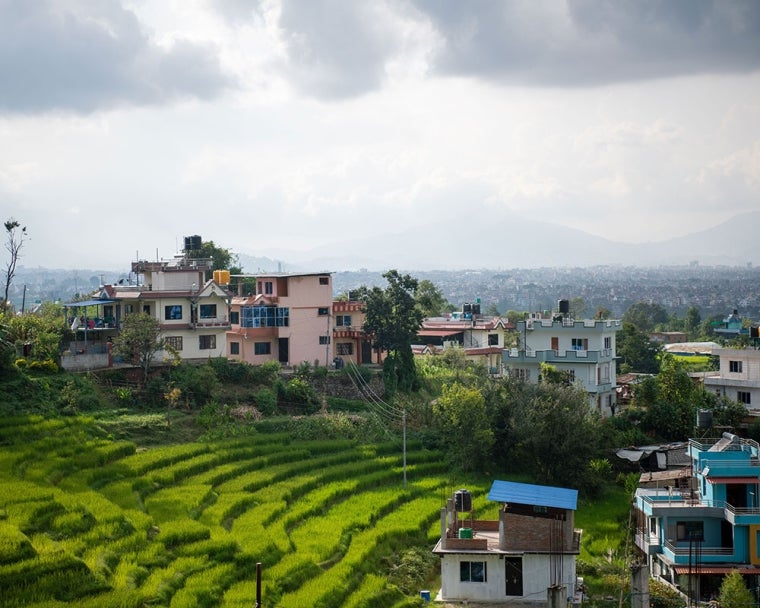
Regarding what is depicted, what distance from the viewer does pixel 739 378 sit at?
55.8 meters

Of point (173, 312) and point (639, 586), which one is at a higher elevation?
point (173, 312)

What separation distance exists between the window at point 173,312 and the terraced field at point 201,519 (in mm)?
10409

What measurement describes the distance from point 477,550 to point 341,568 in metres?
4.44

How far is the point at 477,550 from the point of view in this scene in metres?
32.6

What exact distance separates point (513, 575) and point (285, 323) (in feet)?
80.6

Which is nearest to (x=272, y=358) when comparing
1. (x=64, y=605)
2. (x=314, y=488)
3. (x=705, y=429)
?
(x=314, y=488)

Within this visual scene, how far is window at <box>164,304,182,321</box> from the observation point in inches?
1989

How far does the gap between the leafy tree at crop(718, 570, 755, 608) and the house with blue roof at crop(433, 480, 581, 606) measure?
4.32 meters

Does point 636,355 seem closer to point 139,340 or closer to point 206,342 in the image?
point 206,342

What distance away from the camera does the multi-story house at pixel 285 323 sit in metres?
54.1

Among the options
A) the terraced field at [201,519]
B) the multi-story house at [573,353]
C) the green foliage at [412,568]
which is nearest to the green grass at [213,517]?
the terraced field at [201,519]

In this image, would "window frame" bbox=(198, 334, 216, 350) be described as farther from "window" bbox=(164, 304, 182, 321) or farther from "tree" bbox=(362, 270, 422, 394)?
"tree" bbox=(362, 270, 422, 394)

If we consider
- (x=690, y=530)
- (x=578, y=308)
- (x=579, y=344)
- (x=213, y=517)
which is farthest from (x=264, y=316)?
(x=578, y=308)

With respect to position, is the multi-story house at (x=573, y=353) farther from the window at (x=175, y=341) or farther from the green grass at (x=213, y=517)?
the window at (x=175, y=341)
